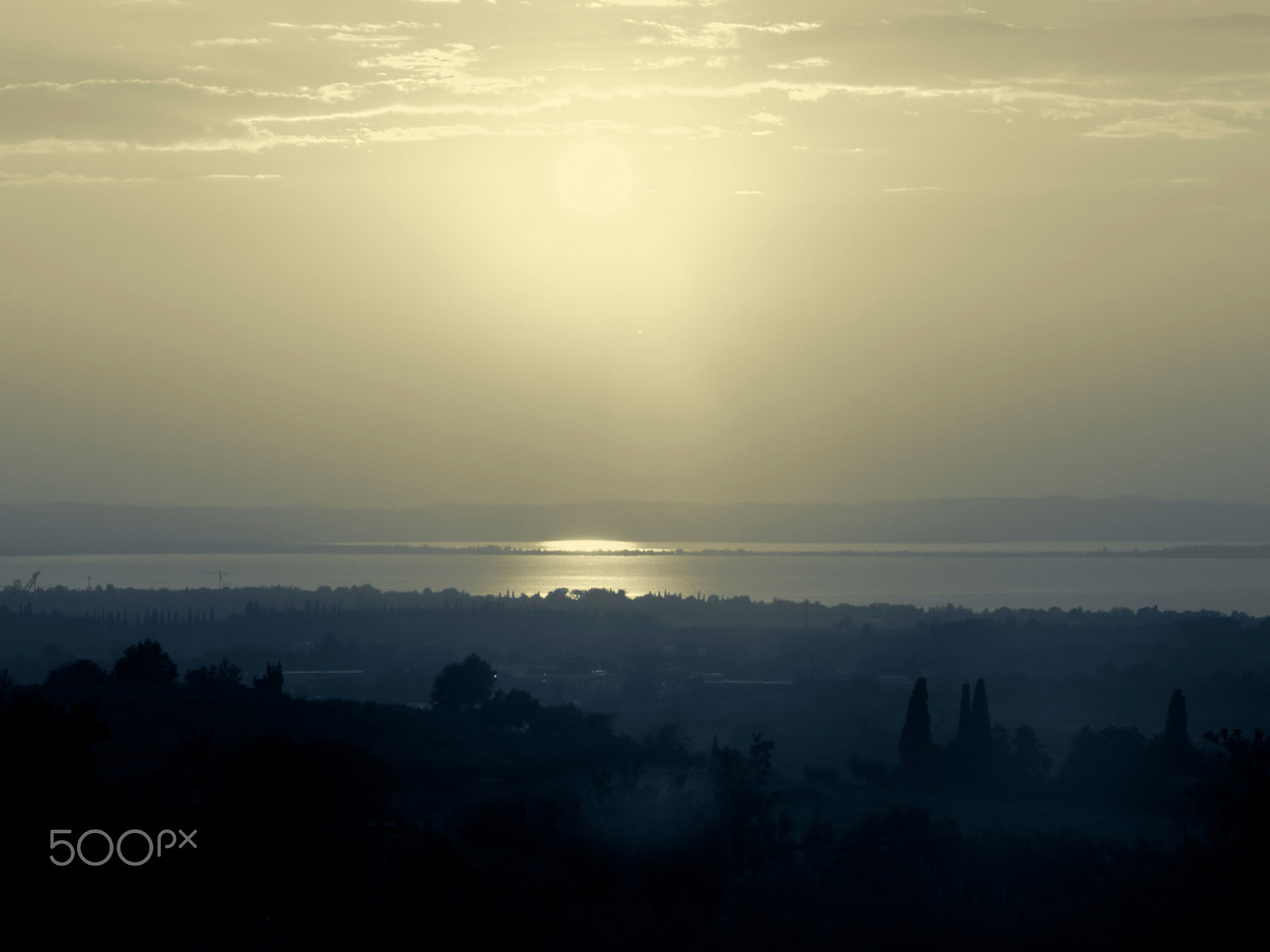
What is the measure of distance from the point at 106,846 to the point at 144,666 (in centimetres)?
4870

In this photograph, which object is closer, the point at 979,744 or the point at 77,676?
the point at 979,744

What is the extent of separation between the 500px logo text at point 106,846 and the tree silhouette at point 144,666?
1752 inches

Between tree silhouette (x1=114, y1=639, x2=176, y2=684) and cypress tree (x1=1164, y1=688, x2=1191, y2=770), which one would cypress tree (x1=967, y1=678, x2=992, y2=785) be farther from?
tree silhouette (x1=114, y1=639, x2=176, y2=684)

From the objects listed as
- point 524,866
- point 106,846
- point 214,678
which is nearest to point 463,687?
point 214,678

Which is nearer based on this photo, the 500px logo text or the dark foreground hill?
the dark foreground hill

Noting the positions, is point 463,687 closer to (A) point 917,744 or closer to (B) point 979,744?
(A) point 917,744

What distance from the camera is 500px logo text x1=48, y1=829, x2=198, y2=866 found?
21844mm

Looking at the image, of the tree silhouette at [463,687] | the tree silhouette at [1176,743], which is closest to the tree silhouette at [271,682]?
the tree silhouette at [463,687]

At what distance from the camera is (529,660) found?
172250 millimetres

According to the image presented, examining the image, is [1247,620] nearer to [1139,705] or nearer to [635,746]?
[1139,705]

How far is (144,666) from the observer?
2689 inches

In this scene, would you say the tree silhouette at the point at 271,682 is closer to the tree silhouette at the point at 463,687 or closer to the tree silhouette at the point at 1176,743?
the tree silhouette at the point at 463,687

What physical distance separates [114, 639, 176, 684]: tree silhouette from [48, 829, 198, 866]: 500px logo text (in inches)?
1752

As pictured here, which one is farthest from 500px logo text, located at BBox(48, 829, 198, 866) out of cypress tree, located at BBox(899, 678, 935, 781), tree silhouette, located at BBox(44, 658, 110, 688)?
cypress tree, located at BBox(899, 678, 935, 781)
